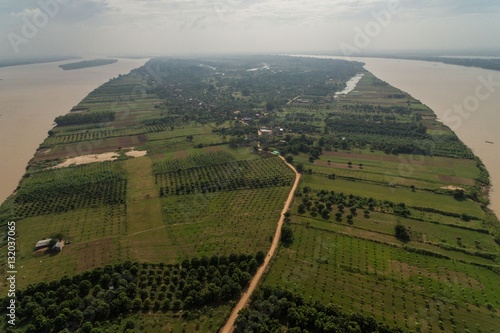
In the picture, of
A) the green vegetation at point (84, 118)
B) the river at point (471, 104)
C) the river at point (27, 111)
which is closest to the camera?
the river at point (27, 111)

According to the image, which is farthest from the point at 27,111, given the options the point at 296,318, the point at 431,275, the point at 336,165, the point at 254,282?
the point at 431,275

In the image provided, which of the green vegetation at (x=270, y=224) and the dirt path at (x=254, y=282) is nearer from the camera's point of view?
the dirt path at (x=254, y=282)

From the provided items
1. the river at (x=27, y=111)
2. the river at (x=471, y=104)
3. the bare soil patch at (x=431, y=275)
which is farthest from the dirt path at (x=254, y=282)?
the river at (x=27, y=111)

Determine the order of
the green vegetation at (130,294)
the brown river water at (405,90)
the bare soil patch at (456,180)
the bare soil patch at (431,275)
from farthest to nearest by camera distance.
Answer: the brown river water at (405,90)
the bare soil patch at (456,180)
the bare soil patch at (431,275)
the green vegetation at (130,294)

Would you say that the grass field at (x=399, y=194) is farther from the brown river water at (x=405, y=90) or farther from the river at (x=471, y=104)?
the brown river water at (x=405, y=90)

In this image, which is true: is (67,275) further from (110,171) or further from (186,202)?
(110,171)

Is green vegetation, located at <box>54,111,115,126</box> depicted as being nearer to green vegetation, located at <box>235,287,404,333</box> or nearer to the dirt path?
the dirt path
